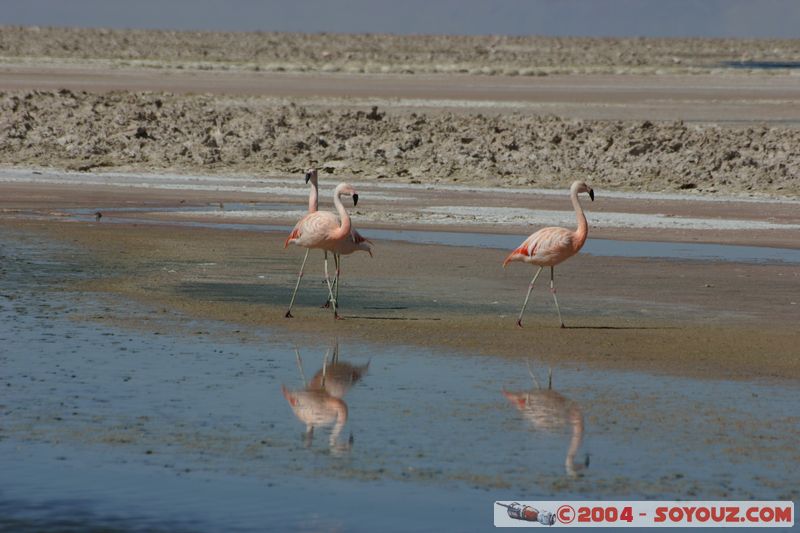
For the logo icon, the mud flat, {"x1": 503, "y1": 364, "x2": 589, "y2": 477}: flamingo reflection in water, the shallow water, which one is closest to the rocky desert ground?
the mud flat

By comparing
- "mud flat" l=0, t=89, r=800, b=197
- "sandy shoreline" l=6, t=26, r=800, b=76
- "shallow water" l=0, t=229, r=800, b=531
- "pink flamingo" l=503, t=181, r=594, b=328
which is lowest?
"shallow water" l=0, t=229, r=800, b=531

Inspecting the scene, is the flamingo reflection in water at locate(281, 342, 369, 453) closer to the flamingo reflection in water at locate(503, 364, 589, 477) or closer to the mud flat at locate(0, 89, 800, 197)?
the flamingo reflection in water at locate(503, 364, 589, 477)

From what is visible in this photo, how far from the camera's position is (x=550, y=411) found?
435 inches

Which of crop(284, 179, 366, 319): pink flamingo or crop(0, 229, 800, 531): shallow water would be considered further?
crop(284, 179, 366, 319): pink flamingo

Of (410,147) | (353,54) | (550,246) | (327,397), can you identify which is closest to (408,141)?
(410,147)

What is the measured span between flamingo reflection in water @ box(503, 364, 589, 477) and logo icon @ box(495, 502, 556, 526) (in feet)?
3.51

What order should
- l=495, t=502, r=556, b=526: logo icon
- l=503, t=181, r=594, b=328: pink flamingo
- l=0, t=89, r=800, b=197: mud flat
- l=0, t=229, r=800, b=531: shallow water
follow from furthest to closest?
1. l=0, t=89, r=800, b=197: mud flat
2. l=503, t=181, r=594, b=328: pink flamingo
3. l=0, t=229, r=800, b=531: shallow water
4. l=495, t=502, r=556, b=526: logo icon

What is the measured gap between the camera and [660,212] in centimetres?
2677

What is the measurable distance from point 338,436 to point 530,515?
81.5 inches

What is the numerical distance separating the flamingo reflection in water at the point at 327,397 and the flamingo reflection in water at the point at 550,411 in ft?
4.11

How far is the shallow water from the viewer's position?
8.63 meters

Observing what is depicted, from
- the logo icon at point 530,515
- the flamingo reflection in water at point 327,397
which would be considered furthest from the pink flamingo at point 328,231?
the logo icon at point 530,515

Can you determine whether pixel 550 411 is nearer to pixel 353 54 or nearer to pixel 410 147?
pixel 410 147

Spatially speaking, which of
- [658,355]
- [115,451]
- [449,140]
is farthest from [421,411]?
[449,140]
